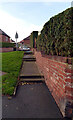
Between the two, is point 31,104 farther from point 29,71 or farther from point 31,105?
point 29,71

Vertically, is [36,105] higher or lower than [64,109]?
lower

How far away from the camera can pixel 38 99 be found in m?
3.48

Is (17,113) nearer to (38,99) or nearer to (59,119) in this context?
(38,99)

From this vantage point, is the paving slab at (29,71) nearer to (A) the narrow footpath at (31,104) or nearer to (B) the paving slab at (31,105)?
(A) the narrow footpath at (31,104)

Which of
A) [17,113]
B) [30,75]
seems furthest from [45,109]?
[30,75]

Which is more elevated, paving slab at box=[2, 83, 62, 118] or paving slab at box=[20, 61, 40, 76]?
paving slab at box=[20, 61, 40, 76]

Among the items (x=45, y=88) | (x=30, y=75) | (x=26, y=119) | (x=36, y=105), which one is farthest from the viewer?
(x=30, y=75)

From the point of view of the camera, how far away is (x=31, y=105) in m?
3.11

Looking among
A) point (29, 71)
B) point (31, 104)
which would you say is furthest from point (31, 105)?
point (29, 71)

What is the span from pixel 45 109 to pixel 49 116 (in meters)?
0.32

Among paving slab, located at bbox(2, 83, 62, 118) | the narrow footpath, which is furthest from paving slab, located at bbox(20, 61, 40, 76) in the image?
paving slab, located at bbox(2, 83, 62, 118)

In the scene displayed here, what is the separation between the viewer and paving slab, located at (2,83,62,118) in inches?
105

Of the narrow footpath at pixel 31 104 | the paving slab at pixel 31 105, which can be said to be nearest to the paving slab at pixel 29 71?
the narrow footpath at pixel 31 104

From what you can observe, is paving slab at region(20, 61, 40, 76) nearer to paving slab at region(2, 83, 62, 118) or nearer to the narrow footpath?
the narrow footpath
